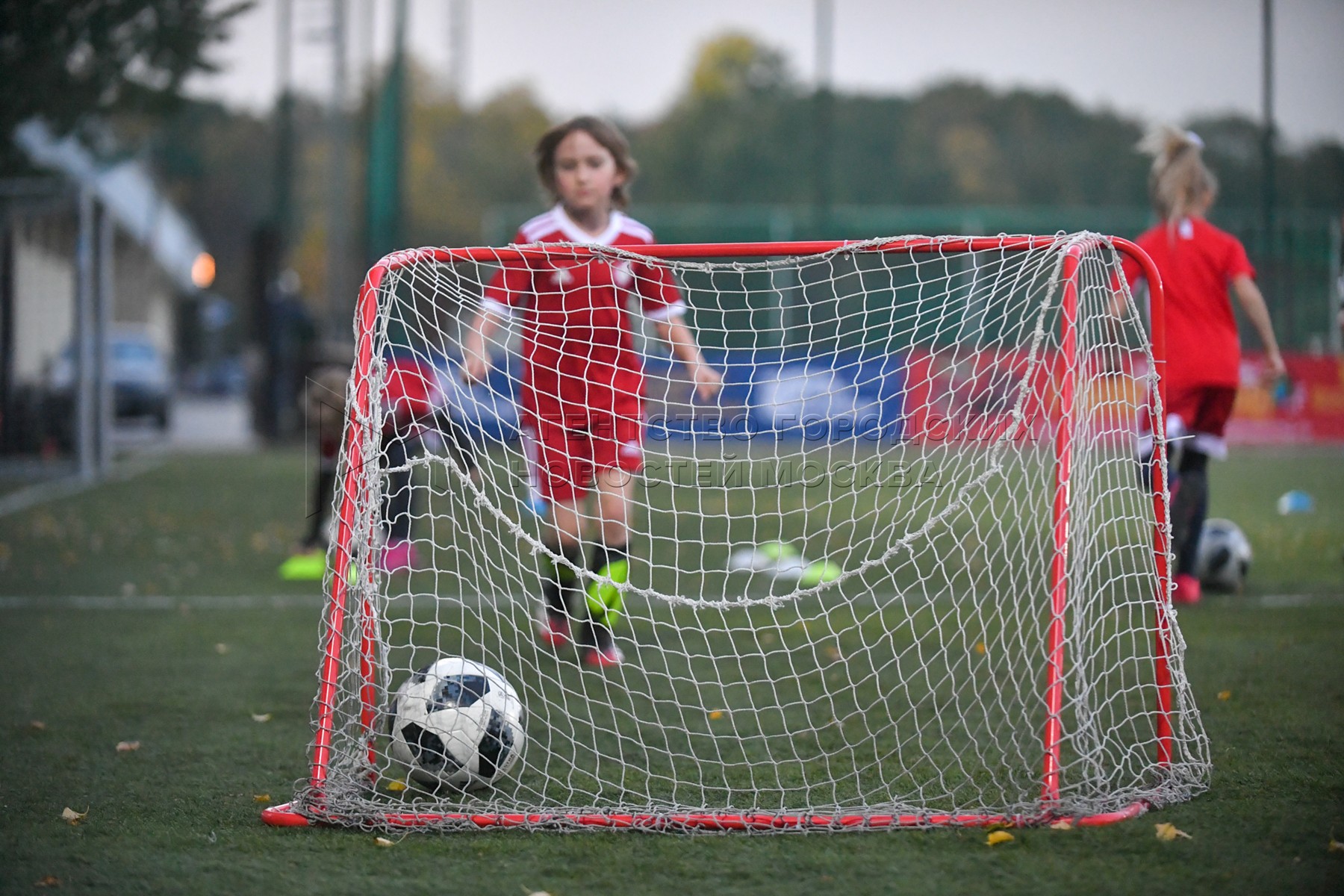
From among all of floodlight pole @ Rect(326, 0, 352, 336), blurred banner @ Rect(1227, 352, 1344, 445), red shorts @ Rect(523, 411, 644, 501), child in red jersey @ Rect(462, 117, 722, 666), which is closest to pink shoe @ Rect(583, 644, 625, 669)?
child in red jersey @ Rect(462, 117, 722, 666)

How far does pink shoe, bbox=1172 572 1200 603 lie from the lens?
17.1 feet

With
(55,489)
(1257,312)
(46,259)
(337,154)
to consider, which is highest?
(337,154)

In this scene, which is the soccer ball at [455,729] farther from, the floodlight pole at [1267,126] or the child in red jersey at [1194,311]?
the floodlight pole at [1267,126]

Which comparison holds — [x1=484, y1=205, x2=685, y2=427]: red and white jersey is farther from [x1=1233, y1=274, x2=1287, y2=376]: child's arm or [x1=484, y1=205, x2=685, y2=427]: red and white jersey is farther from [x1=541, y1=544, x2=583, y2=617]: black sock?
[x1=1233, y1=274, x2=1287, y2=376]: child's arm

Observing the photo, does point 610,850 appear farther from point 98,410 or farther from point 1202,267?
point 98,410

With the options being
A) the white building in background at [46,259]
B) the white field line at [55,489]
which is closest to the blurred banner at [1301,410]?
the white field line at [55,489]

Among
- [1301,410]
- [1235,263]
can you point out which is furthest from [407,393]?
[1301,410]

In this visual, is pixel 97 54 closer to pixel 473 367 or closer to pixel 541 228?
pixel 541 228

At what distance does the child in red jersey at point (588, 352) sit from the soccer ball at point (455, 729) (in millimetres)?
1017

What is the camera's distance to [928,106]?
26344 millimetres

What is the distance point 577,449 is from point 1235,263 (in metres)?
2.70

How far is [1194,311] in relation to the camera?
16.5ft

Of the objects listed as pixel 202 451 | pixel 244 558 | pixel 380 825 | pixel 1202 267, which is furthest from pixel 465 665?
pixel 202 451

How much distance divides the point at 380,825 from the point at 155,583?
12.5ft
